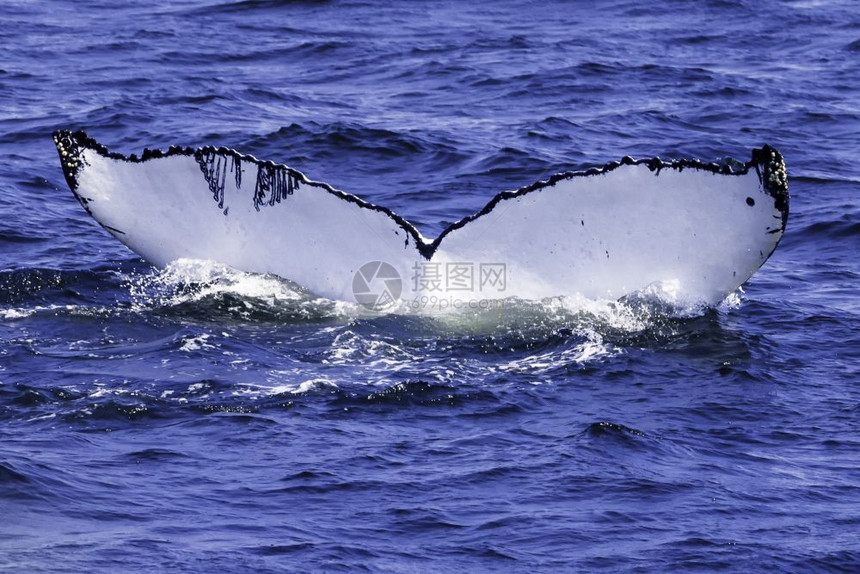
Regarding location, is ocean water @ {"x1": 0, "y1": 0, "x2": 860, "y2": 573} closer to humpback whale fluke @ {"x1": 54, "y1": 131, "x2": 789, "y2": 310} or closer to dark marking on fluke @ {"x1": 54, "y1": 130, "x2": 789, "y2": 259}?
humpback whale fluke @ {"x1": 54, "y1": 131, "x2": 789, "y2": 310}

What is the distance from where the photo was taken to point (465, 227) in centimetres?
992

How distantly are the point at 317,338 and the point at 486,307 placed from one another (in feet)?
3.90

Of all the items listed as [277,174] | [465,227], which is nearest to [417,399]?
[465,227]

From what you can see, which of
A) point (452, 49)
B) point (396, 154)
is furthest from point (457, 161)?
point (452, 49)

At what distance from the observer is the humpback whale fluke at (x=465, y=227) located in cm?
962

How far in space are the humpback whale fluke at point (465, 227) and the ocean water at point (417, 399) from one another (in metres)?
0.29

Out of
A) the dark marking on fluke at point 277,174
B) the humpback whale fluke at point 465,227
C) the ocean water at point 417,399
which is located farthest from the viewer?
the humpback whale fluke at point 465,227

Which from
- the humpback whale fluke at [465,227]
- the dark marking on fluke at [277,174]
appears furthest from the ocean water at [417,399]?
the dark marking on fluke at [277,174]

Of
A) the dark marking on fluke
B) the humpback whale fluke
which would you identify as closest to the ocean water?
the humpback whale fluke

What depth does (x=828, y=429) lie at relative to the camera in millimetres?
9156

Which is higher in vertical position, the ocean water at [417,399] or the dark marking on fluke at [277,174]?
A: the dark marking on fluke at [277,174]

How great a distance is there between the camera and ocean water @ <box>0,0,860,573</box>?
24.7 feet

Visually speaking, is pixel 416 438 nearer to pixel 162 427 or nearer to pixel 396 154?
pixel 162 427

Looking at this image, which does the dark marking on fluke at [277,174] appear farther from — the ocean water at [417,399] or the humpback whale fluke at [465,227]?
the ocean water at [417,399]
